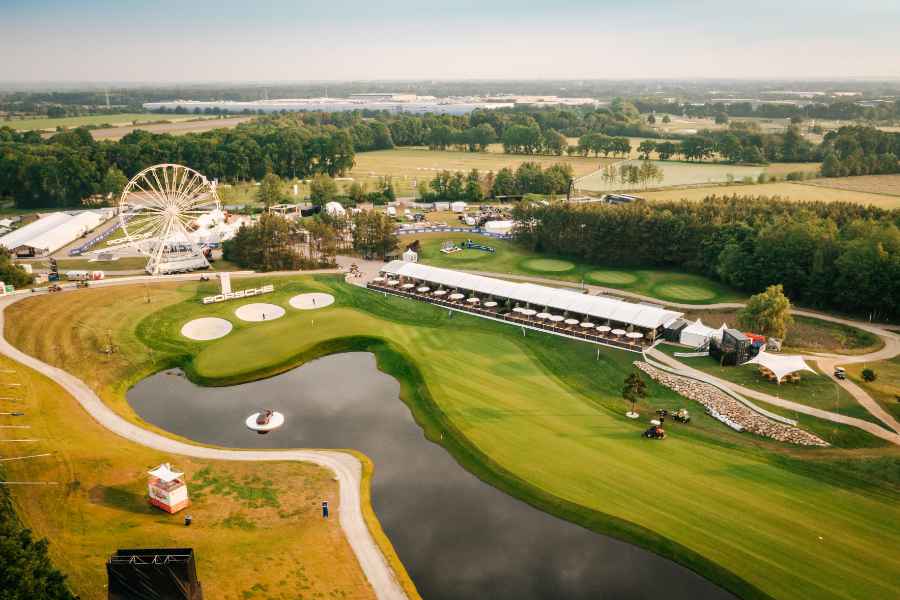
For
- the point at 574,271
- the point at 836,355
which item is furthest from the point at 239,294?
the point at 836,355

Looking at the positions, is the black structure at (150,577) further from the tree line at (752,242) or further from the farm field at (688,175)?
the farm field at (688,175)

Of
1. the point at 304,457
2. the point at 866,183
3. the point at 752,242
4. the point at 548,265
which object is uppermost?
the point at 866,183

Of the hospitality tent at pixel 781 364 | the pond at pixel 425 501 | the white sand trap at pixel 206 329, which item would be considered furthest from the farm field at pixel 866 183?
the white sand trap at pixel 206 329

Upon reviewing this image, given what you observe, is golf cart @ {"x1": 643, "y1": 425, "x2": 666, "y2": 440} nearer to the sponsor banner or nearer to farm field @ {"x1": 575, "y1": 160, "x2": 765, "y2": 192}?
the sponsor banner

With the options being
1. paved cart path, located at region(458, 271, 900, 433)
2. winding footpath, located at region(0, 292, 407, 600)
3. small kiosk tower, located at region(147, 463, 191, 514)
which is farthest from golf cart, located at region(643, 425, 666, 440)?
small kiosk tower, located at region(147, 463, 191, 514)

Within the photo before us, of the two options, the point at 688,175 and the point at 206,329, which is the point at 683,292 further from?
the point at 688,175

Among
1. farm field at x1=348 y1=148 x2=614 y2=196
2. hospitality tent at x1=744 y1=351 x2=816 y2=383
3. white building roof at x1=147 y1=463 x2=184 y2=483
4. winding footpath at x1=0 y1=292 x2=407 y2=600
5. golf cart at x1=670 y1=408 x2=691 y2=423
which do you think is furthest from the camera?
farm field at x1=348 y1=148 x2=614 y2=196
